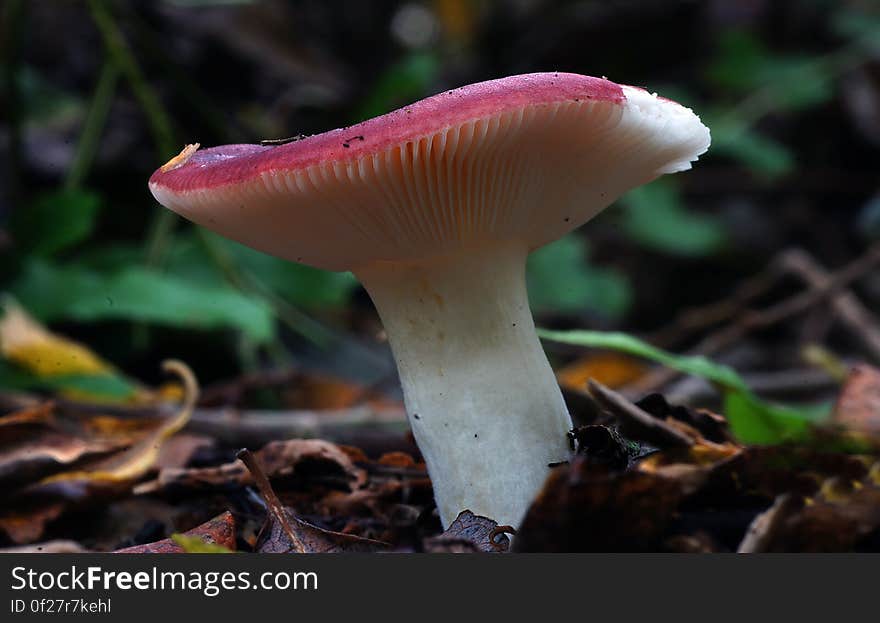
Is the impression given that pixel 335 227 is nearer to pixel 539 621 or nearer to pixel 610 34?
pixel 539 621

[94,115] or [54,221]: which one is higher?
[94,115]

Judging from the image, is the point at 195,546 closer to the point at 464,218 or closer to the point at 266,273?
the point at 464,218

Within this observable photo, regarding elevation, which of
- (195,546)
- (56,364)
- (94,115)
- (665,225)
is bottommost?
(195,546)

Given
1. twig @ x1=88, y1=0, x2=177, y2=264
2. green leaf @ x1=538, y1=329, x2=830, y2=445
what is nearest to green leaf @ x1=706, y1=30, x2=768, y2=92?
twig @ x1=88, y1=0, x2=177, y2=264

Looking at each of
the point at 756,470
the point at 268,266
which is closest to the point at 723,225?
the point at 268,266

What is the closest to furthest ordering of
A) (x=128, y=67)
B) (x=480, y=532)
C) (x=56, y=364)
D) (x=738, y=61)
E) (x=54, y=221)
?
(x=480, y=532) < (x=56, y=364) < (x=54, y=221) < (x=128, y=67) < (x=738, y=61)

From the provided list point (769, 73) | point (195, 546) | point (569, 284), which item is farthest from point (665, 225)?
point (195, 546)
